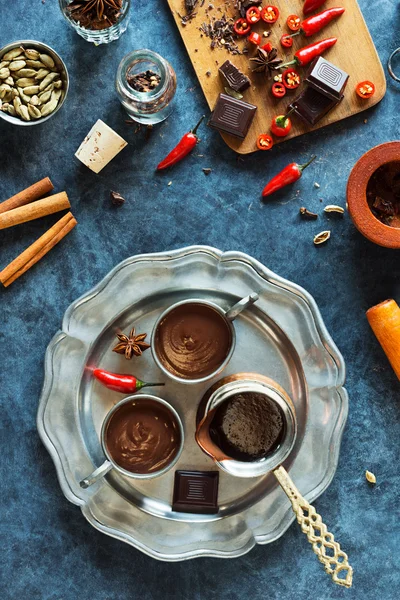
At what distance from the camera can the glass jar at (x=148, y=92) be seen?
2150 millimetres

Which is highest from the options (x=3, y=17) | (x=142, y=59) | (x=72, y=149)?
(x=3, y=17)

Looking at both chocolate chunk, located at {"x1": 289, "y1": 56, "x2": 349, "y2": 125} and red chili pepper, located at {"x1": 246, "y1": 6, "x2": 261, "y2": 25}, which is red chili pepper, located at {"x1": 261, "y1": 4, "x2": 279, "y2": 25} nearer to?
red chili pepper, located at {"x1": 246, "y1": 6, "x2": 261, "y2": 25}

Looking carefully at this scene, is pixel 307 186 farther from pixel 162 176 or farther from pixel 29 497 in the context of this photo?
pixel 29 497

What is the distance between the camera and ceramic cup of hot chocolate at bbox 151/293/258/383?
2.03 m

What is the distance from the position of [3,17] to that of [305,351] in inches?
62.4

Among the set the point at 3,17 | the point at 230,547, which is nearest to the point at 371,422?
the point at 230,547

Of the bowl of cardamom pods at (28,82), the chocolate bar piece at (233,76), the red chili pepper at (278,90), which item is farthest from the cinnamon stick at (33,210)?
the red chili pepper at (278,90)

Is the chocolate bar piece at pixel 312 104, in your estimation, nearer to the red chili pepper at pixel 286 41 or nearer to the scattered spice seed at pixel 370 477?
the red chili pepper at pixel 286 41

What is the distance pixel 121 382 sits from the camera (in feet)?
6.94

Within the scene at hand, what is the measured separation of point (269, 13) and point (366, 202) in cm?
76

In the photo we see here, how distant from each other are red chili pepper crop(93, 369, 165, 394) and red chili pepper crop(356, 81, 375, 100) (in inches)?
48.3

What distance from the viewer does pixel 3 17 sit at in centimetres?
227

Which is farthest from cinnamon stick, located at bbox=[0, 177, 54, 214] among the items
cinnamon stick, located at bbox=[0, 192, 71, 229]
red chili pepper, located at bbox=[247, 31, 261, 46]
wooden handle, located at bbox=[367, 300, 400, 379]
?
wooden handle, located at bbox=[367, 300, 400, 379]

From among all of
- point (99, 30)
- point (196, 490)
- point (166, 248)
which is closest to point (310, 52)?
point (99, 30)
